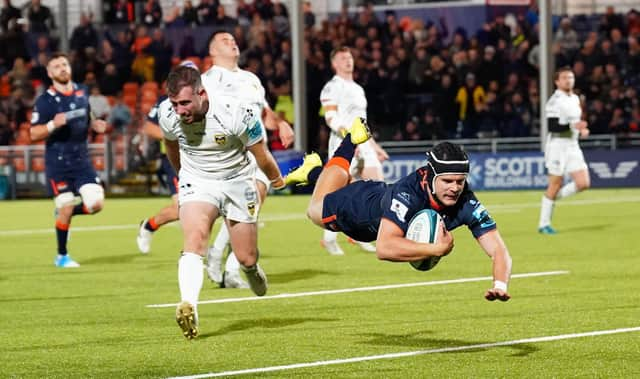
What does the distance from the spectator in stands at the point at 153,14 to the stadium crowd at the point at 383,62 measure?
0.13ft

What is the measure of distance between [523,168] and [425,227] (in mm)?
24060

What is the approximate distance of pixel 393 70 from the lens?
33750 millimetres

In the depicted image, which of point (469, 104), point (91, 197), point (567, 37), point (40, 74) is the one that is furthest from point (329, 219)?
point (40, 74)

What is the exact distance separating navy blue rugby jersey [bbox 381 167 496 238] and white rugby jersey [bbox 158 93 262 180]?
1534 millimetres

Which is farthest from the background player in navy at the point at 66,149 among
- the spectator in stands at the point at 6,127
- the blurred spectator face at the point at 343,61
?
the spectator in stands at the point at 6,127

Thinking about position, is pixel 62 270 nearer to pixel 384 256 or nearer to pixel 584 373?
pixel 384 256

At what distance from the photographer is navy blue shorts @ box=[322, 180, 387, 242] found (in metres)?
9.66

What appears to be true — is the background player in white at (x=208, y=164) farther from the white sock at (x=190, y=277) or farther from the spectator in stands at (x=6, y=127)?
the spectator in stands at (x=6, y=127)

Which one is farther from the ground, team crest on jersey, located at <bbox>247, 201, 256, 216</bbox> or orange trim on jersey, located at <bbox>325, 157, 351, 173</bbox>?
orange trim on jersey, located at <bbox>325, 157, 351, 173</bbox>

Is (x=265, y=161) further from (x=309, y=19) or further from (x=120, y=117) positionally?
(x=309, y=19)

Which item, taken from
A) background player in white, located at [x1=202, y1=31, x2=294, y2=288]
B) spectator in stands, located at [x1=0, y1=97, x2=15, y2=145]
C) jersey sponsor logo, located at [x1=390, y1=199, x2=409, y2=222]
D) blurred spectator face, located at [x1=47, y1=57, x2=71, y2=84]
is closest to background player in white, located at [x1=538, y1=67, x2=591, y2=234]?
background player in white, located at [x1=202, y1=31, x2=294, y2=288]

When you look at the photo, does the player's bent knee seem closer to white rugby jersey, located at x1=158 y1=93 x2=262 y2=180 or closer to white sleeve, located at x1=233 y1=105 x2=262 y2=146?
white rugby jersey, located at x1=158 y1=93 x2=262 y2=180

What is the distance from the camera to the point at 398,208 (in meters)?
8.83

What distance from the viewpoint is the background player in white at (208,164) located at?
376 inches
